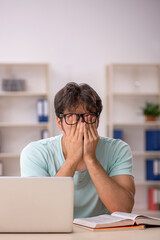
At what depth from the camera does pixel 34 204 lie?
119 cm

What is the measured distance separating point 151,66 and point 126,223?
4230mm

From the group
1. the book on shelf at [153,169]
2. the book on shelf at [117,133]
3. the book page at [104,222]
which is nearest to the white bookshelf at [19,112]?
the book on shelf at [117,133]

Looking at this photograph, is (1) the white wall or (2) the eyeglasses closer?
(2) the eyeglasses

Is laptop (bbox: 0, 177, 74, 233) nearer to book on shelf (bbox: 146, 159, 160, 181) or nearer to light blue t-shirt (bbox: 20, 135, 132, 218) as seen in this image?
light blue t-shirt (bbox: 20, 135, 132, 218)

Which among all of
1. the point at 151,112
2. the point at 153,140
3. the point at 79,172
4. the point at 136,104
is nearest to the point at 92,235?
the point at 79,172

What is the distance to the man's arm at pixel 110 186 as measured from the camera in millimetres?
1704

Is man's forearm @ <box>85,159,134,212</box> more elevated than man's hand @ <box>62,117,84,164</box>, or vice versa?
man's hand @ <box>62,117,84,164</box>

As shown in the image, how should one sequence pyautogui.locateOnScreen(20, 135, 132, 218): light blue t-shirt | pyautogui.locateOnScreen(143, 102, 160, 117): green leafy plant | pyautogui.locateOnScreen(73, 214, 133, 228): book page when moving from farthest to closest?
pyautogui.locateOnScreen(143, 102, 160, 117): green leafy plant, pyautogui.locateOnScreen(20, 135, 132, 218): light blue t-shirt, pyautogui.locateOnScreen(73, 214, 133, 228): book page

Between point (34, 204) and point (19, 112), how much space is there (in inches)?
154

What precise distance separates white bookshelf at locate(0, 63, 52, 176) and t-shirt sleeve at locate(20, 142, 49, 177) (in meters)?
3.07

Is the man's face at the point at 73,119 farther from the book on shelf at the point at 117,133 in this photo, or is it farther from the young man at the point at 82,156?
the book on shelf at the point at 117,133

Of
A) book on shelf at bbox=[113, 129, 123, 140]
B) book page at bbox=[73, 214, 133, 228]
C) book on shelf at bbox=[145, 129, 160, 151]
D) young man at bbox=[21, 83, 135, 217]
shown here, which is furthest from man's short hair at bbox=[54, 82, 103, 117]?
book on shelf at bbox=[145, 129, 160, 151]

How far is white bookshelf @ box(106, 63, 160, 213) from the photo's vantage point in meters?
5.21

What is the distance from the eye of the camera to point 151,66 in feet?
17.5
